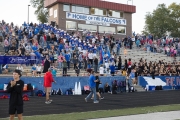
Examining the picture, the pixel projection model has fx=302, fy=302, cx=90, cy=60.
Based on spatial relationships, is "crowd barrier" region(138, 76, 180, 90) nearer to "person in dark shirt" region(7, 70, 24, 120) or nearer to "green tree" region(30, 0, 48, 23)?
"person in dark shirt" region(7, 70, 24, 120)

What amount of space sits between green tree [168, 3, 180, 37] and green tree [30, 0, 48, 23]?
30.5 meters

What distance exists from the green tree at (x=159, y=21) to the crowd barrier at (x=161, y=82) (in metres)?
49.1

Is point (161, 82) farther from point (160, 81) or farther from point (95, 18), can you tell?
point (95, 18)

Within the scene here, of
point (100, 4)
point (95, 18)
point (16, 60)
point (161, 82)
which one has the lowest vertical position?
point (161, 82)

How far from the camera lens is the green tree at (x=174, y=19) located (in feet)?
245

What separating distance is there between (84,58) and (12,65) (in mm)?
6692

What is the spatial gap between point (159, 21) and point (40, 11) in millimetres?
29541

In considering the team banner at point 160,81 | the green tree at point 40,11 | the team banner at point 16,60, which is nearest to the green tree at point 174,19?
the green tree at point 40,11

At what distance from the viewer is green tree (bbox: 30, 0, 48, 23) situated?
228ft

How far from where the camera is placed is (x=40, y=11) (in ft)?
237

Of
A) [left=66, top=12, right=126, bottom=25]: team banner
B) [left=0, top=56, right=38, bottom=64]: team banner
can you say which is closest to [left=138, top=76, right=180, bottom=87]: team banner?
[left=0, top=56, right=38, bottom=64]: team banner

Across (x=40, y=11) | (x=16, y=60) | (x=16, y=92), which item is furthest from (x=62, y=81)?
(x=40, y=11)

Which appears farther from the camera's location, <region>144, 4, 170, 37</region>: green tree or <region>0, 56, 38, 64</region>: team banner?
<region>144, 4, 170, 37</region>: green tree

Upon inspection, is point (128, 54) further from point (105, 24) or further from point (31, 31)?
point (31, 31)
